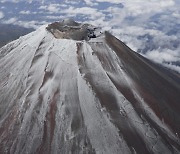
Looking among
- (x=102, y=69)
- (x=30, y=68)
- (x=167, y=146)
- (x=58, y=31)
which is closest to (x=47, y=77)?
(x=30, y=68)

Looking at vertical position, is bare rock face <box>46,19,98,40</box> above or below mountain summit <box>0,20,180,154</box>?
above

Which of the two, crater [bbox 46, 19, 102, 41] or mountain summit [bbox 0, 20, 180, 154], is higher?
crater [bbox 46, 19, 102, 41]

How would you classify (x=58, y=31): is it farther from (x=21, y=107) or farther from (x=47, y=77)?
(x=21, y=107)

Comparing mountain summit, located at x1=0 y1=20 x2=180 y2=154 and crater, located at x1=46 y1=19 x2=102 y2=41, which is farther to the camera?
crater, located at x1=46 y1=19 x2=102 y2=41

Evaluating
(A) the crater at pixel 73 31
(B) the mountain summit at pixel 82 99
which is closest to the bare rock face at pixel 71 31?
(A) the crater at pixel 73 31

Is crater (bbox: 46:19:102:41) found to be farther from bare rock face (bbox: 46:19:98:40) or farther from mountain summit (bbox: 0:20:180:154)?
mountain summit (bbox: 0:20:180:154)

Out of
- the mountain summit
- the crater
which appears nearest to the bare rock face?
the crater
